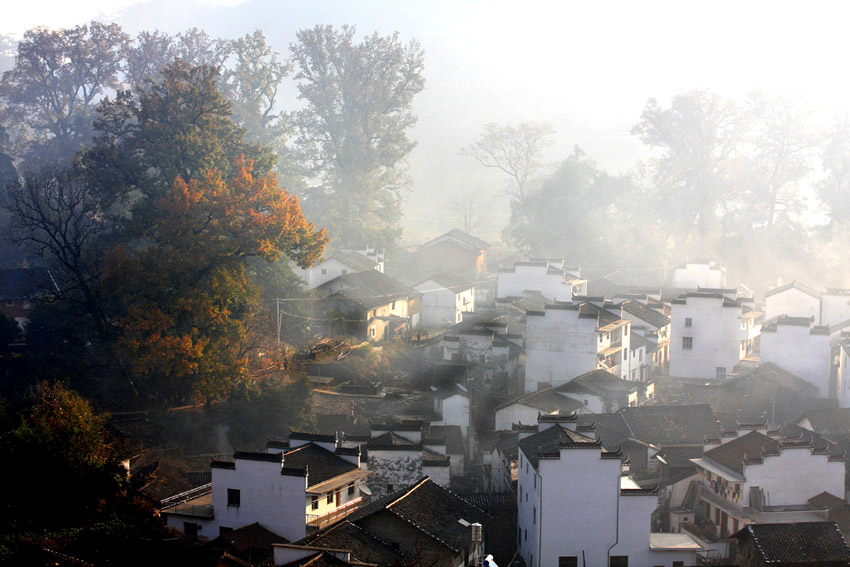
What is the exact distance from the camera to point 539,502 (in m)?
12.0

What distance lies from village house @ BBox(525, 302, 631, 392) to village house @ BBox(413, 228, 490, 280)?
11.3 meters

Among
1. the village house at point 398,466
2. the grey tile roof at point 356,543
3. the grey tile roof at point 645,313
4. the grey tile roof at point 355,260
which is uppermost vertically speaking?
the grey tile roof at point 355,260

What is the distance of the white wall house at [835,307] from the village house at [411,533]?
15458 millimetres

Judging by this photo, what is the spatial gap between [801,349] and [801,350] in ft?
0.07

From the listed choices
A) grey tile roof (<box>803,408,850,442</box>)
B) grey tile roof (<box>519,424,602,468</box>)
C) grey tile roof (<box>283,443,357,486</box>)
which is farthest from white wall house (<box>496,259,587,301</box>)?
grey tile roof (<box>283,443,357,486</box>)

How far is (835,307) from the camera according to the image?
78.9ft

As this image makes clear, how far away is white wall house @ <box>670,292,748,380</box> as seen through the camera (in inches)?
845

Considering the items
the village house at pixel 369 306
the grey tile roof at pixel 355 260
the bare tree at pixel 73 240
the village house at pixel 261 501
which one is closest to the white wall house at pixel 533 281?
the village house at pixel 369 306

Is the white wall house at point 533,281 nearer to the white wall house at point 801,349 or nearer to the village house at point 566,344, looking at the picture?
the village house at point 566,344

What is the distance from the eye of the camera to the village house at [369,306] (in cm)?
2181

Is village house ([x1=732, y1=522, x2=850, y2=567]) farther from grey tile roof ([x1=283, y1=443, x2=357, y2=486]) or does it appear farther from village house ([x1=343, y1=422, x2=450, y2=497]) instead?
grey tile roof ([x1=283, y1=443, x2=357, y2=486])

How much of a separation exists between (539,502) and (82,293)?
10.1 m

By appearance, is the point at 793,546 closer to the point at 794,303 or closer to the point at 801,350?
the point at 801,350

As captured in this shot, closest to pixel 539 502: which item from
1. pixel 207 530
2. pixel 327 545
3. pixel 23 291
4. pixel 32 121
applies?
pixel 327 545
